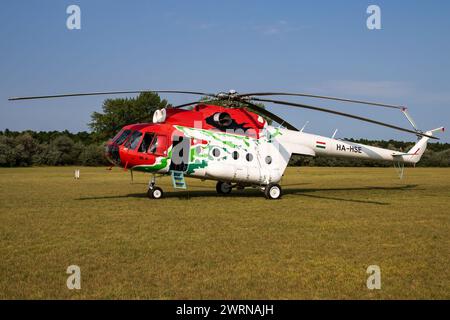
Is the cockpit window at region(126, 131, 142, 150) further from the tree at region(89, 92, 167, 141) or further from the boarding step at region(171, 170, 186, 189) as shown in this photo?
the tree at region(89, 92, 167, 141)

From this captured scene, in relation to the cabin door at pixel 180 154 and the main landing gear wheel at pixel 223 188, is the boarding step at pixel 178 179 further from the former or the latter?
the main landing gear wheel at pixel 223 188

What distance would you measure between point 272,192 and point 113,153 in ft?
21.7

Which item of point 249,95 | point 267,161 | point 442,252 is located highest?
point 249,95

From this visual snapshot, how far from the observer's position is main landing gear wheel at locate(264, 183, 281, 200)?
19.0 metres

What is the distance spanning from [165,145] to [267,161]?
4446mm

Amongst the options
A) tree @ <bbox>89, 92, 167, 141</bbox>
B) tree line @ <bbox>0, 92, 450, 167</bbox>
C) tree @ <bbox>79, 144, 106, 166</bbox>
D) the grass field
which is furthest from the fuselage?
tree @ <bbox>89, 92, 167, 141</bbox>

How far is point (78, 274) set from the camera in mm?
7023

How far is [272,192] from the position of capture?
19.0 m

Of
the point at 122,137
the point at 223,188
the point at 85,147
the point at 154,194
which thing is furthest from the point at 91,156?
the point at 122,137

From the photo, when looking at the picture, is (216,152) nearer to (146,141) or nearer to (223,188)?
(146,141)

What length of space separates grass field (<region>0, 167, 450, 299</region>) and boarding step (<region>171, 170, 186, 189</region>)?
2.09m

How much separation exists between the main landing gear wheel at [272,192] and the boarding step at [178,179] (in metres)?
3.59

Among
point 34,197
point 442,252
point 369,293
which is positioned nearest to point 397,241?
point 442,252

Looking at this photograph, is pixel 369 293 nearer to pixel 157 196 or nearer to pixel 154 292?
pixel 154 292
